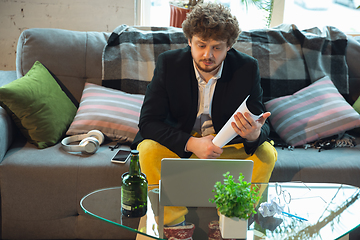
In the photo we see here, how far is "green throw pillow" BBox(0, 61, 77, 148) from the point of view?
5.26 feet

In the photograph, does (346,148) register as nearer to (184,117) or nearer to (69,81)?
(184,117)

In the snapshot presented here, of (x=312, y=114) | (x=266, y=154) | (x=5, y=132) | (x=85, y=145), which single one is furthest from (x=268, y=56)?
(x=5, y=132)

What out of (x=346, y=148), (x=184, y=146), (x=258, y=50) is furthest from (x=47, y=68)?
(x=346, y=148)

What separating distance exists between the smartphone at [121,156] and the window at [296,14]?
1.48 metres

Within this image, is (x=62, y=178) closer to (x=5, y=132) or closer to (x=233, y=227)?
(x=5, y=132)

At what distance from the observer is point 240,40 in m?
2.08

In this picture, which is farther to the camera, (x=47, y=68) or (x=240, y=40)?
(x=240, y=40)

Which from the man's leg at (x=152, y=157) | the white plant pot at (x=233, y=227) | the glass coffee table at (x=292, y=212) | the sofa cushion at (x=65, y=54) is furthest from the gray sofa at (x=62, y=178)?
the white plant pot at (x=233, y=227)

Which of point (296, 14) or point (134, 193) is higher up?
point (296, 14)

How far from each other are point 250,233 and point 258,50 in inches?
55.2

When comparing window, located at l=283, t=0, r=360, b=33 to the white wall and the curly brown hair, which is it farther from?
the curly brown hair

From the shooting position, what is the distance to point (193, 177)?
104 centimetres

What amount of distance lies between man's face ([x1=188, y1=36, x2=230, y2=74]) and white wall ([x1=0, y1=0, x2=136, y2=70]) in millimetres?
1441

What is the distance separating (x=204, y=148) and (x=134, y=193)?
38cm
